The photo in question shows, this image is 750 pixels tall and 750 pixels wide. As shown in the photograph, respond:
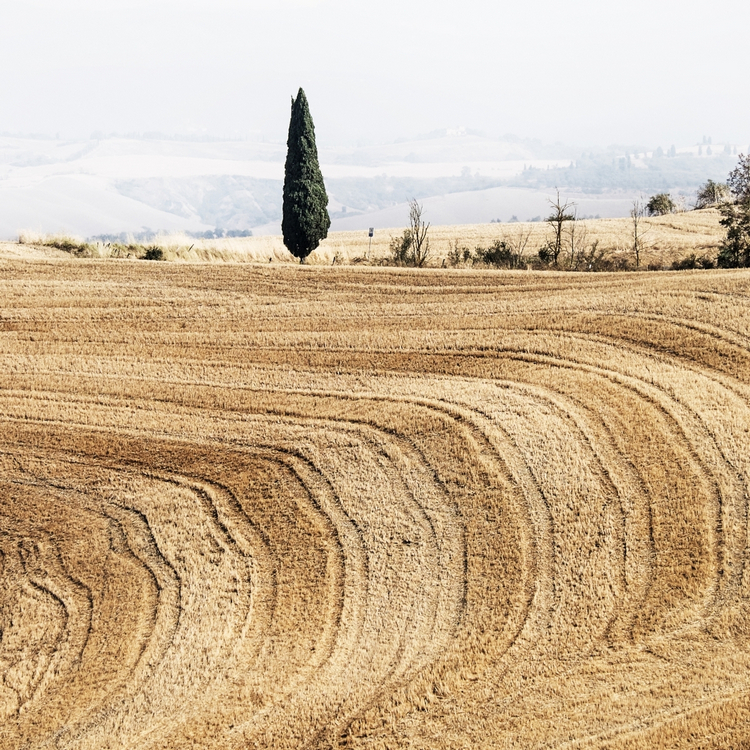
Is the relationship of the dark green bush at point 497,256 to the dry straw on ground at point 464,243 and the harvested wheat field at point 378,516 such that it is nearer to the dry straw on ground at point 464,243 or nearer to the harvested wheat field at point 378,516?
the dry straw on ground at point 464,243

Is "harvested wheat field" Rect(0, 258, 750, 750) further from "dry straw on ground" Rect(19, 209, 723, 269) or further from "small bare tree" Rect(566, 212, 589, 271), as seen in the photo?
"small bare tree" Rect(566, 212, 589, 271)

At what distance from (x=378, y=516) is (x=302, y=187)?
13906 mm

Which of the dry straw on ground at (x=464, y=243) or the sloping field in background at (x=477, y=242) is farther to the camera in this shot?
the sloping field in background at (x=477, y=242)

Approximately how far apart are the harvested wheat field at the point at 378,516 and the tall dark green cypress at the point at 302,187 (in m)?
9.51

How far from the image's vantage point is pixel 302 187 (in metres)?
19.3

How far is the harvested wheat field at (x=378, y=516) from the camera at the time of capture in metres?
5.83

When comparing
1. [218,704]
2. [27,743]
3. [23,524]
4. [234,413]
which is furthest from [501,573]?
[23,524]

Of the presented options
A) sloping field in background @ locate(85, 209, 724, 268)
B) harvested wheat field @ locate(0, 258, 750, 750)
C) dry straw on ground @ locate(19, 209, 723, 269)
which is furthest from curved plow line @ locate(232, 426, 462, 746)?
sloping field in background @ locate(85, 209, 724, 268)

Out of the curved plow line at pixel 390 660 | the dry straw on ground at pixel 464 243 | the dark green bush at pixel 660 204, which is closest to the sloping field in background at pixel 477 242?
the dry straw on ground at pixel 464 243

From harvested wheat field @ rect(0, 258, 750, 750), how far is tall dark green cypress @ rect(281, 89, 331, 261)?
31.2 feet

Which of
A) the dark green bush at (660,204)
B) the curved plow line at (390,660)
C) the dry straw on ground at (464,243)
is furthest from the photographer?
the dark green bush at (660,204)

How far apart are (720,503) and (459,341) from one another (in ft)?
11.9

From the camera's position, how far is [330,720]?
18.7 ft

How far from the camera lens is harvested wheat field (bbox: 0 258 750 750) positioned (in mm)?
5832
